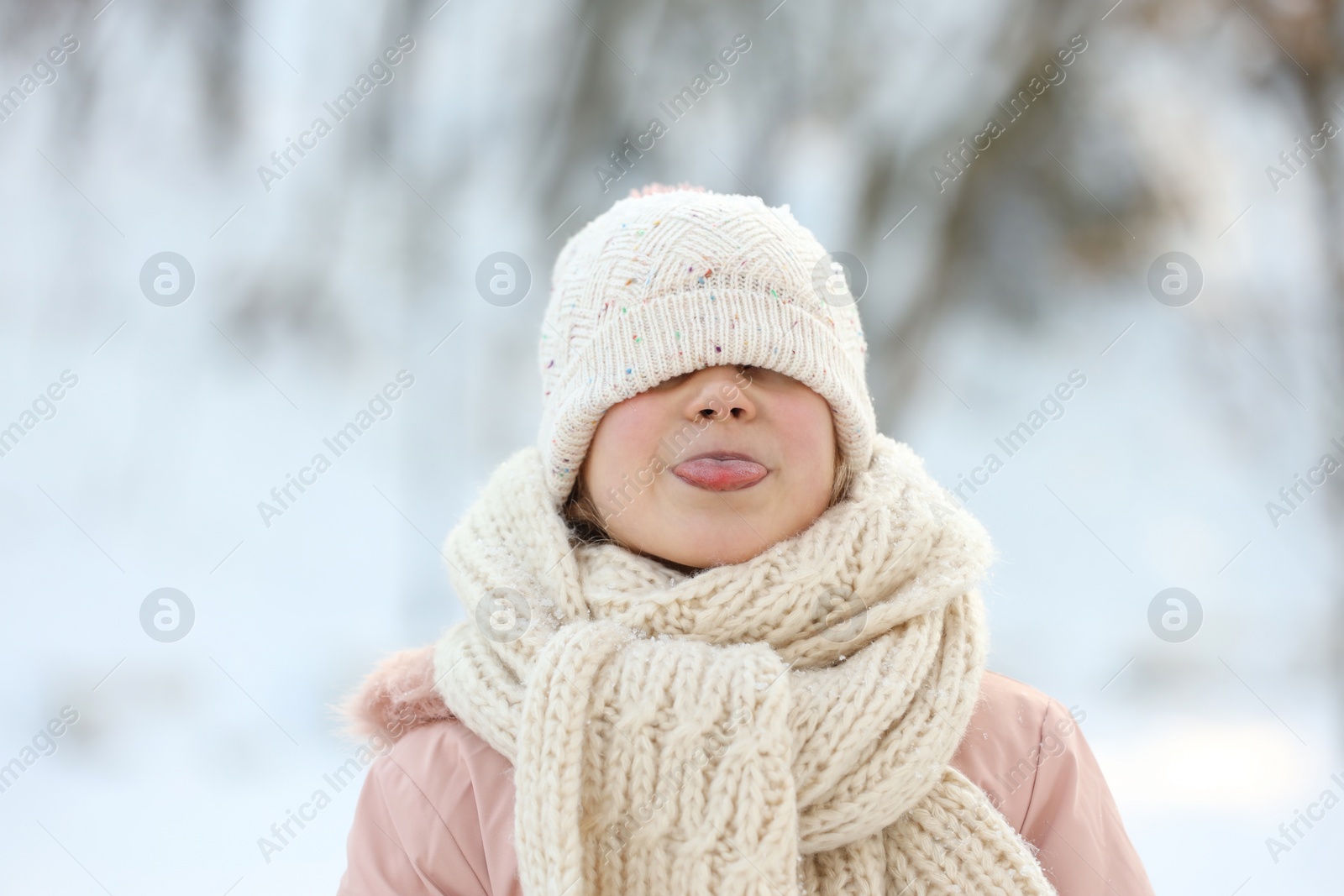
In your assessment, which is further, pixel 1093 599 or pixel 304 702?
pixel 1093 599

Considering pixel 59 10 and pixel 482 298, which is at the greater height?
pixel 59 10

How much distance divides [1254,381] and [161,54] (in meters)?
2.48

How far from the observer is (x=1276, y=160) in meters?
2.10

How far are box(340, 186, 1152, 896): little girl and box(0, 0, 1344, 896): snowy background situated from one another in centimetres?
116

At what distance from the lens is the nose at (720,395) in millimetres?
813

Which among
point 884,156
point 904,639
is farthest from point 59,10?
point 904,639

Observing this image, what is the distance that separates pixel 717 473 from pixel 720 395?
0.07 meters

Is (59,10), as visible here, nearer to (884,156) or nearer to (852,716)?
(884,156)

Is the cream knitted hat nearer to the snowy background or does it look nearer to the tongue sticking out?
the tongue sticking out

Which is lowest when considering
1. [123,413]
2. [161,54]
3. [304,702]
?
[304,702]

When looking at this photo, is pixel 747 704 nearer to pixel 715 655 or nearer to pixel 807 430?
pixel 715 655

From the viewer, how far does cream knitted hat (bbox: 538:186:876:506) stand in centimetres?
83

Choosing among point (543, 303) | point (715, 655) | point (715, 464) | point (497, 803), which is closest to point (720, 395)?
point (715, 464)

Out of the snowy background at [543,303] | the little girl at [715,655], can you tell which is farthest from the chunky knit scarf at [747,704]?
the snowy background at [543,303]
